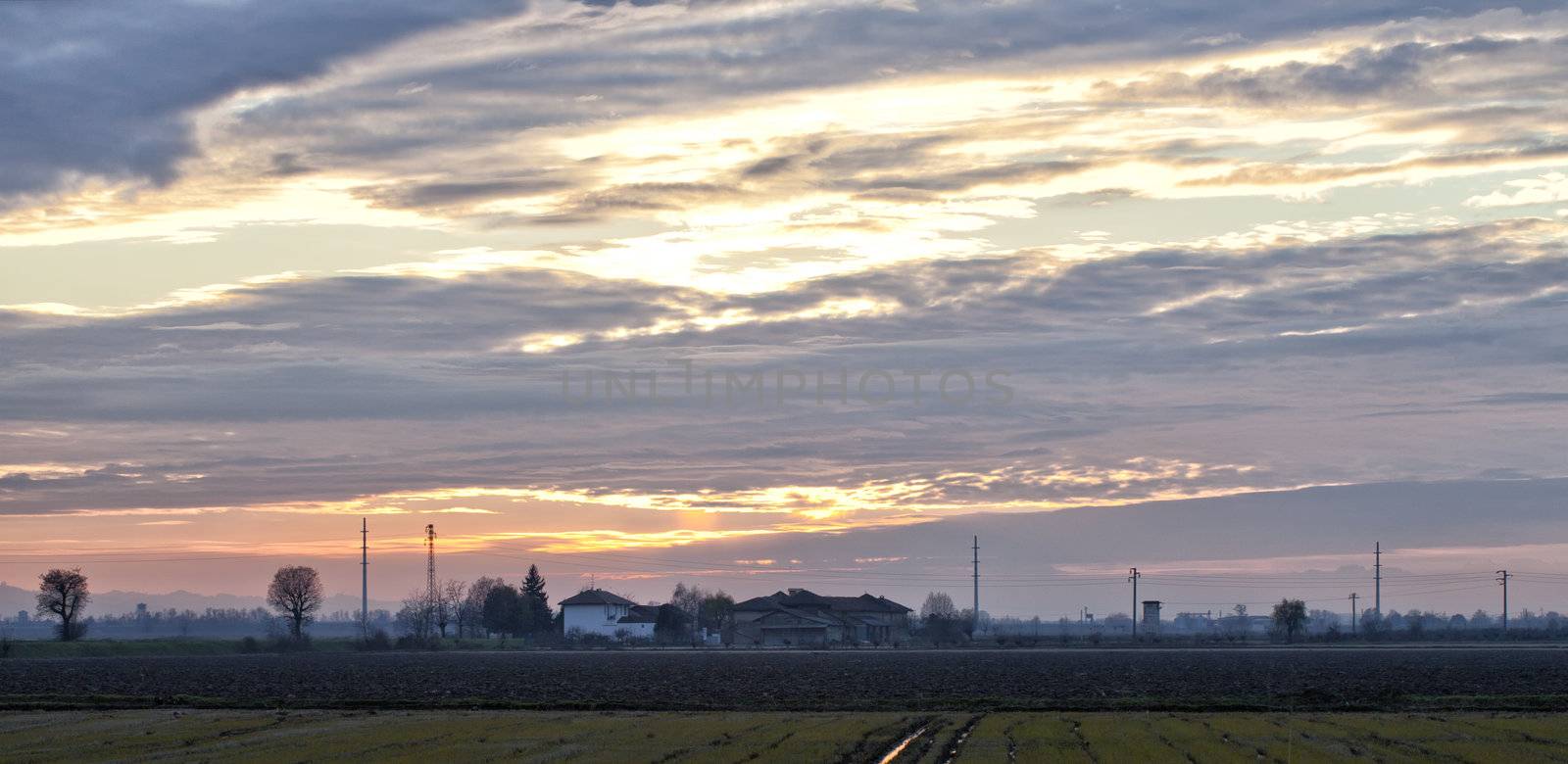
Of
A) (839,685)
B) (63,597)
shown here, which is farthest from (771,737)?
(63,597)

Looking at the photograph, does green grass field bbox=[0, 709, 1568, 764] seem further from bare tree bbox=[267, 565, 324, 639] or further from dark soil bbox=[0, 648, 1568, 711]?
bare tree bbox=[267, 565, 324, 639]

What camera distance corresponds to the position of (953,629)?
194 m

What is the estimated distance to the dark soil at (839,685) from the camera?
55094 mm

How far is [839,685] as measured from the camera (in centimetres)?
6962

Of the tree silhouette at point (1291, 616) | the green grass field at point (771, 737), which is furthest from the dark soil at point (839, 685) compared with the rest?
the tree silhouette at point (1291, 616)

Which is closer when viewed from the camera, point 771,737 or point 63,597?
point 771,737

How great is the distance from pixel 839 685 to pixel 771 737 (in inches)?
1174

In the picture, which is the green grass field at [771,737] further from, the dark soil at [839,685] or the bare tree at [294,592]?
the bare tree at [294,592]

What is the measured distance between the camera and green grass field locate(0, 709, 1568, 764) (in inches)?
1391

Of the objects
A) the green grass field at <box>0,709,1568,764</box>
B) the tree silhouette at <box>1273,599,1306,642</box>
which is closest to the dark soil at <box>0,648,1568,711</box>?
the green grass field at <box>0,709,1568,764</box>

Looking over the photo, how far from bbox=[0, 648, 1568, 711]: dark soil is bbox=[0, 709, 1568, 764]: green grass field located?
5.37 metres

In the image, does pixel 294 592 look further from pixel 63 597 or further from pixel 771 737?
pixel 771 737

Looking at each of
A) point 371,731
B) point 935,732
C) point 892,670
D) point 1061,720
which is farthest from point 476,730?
point 892,670

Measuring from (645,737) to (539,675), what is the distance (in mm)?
42834
